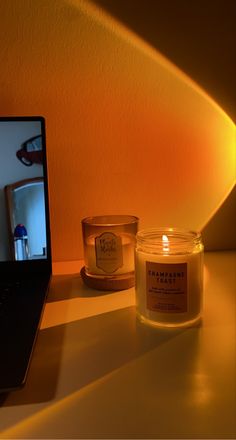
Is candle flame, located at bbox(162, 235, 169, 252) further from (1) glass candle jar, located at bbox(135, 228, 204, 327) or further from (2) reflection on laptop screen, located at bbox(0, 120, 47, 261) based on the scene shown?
(2) reflection on laptop screen, located at bbox(0, 120, 47, 261)

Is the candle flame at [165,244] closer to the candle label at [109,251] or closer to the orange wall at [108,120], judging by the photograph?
the candle label at [109,251]

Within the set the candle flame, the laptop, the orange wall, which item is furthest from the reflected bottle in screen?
the candle flame

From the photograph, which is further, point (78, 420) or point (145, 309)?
point (145, 309)

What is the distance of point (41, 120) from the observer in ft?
1.86

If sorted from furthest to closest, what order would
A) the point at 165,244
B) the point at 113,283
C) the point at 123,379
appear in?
the point at 113,283, the point at 165,244, the point at 123,379

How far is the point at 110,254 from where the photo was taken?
1.80 ft

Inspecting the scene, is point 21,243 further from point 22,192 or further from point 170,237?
point 170,237

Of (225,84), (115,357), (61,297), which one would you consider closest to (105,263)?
(61,297)

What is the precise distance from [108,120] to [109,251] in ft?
0.80

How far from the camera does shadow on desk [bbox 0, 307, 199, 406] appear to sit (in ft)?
1.12

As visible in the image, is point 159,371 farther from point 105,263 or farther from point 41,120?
point 41,120

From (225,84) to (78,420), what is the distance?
587 millimetres

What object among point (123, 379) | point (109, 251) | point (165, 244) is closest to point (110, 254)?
point (109, 251)

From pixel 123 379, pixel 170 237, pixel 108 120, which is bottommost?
pixel 123 379
